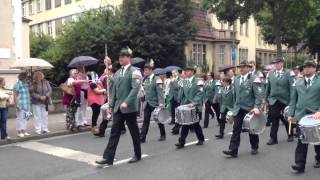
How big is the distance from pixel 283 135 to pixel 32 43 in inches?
1279

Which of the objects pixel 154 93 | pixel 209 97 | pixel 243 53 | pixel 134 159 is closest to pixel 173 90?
pixel 209 97

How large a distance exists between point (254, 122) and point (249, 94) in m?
0.60

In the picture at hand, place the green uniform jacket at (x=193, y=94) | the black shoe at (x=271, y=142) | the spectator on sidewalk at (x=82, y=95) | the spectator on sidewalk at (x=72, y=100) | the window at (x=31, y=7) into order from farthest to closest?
the window at (x=31, y=7)
the spectator on sidewalk at (x=82, y=95)
the spectator on sidewalk at (x=72, y=100)
the black shoe at (x=271, y=142)
the green uniform jacket at (x=193, y=94)

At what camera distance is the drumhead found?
8363 mm

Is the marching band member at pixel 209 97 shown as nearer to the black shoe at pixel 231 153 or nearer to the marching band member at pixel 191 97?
A: the marching band member at pixel 191 97

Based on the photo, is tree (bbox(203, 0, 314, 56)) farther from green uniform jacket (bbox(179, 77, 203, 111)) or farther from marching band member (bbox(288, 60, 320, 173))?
marching band member (bbox(288, 60, 320, 173))

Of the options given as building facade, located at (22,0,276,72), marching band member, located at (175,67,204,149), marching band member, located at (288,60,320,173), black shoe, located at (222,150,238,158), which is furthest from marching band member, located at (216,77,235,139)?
building facade, located at (22,0,276,72)

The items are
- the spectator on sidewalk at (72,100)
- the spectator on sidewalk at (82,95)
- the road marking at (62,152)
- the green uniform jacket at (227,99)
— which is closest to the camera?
the road marking at (62,152)

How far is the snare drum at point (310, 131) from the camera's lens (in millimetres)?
8305

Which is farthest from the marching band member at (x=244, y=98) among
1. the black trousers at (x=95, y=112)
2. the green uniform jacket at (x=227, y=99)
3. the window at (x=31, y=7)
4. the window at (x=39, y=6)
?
the window at (x=31, y=7)

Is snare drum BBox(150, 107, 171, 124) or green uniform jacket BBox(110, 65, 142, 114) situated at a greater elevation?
green uniform jacket BBox(110, 65, 142, 114)

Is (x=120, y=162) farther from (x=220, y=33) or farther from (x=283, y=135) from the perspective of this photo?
(x=220, y=33)

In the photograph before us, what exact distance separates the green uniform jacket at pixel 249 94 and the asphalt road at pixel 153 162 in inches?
39.4

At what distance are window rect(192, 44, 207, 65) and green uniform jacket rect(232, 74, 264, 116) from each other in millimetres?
35797
